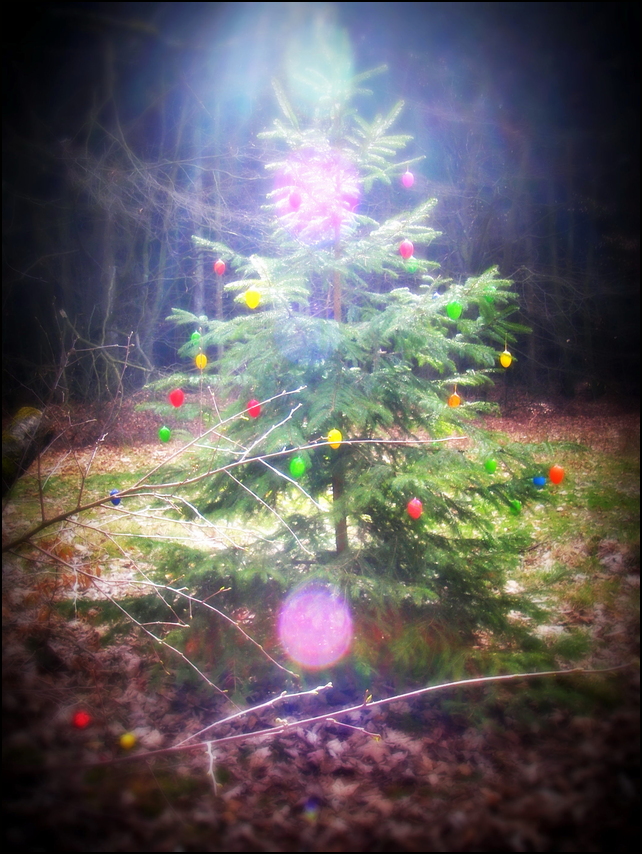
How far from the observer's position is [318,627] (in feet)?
7.38

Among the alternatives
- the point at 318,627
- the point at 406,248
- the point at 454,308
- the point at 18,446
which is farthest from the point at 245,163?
the point at 318,627

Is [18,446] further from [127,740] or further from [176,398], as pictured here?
[127,740]

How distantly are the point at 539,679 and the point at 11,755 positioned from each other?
1.71 meters

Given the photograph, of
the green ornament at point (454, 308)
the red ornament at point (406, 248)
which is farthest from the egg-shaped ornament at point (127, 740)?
the red ornament at point (406, 248)

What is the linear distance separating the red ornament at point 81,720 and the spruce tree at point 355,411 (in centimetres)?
92

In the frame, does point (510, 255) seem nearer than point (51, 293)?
No

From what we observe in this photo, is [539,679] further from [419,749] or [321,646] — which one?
[321,646]

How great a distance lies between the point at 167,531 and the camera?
2719 millimetres

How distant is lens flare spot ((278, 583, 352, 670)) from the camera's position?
7.25ft

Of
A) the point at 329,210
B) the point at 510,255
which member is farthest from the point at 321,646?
the point at 510,255

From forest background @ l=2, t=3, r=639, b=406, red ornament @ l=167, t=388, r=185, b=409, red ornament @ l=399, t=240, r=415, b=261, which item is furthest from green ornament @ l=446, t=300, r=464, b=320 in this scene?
red ornament @ l=167, t=388, r=185, b=409

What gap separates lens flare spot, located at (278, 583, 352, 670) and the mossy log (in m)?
1.75

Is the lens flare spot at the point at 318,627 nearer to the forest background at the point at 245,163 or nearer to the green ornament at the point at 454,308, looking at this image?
the green ornament at the point at 454,308

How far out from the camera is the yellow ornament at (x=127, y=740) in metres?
1.28
